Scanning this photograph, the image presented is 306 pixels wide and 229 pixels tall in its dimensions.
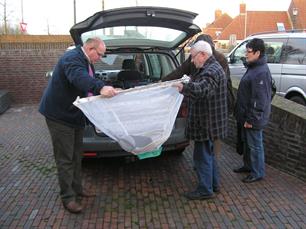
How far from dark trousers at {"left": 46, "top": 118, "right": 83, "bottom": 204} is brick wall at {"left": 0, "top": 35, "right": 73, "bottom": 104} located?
811 centimetres

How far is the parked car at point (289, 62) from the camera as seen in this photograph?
8922 mm

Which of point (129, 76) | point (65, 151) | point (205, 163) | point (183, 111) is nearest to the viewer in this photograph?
point (65, 151)

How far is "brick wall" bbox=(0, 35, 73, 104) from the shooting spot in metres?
12.0

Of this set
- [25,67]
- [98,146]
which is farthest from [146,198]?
[25,67]

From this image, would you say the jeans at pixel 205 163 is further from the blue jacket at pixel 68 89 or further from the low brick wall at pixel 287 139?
the blue jacket at pixel 68 89

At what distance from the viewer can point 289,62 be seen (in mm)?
9273

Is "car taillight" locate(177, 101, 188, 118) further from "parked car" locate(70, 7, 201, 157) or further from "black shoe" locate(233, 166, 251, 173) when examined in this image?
"black shoe" locate(233, 166, 251, 173)

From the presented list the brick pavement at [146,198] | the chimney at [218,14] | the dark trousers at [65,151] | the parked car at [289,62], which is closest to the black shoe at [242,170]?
the brick pavement at [146,198]

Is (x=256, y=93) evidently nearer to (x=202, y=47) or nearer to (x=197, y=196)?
(x=202, y=47)

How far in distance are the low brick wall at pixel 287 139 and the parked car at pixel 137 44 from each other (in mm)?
1173

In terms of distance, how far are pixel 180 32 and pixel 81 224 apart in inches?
113

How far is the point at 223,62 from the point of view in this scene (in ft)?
16.6

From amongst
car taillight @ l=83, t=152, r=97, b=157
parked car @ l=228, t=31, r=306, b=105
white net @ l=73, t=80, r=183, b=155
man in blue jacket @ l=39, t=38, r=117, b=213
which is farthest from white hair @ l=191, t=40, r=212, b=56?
parked car @ l=228, t=31, r=306, b=105

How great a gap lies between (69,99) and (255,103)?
81.0 inches
